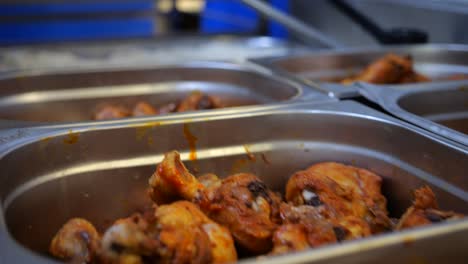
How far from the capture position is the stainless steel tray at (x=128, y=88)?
6.46ft

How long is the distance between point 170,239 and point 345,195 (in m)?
0.53

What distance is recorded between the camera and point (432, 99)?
1.78m

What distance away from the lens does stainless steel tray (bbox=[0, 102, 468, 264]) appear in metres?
1.18

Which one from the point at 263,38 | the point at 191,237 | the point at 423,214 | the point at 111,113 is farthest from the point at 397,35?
the point at 191,237

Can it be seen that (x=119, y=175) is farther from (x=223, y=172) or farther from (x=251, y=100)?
(x=251, y=100)

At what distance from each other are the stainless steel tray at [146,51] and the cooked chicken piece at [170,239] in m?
1.61

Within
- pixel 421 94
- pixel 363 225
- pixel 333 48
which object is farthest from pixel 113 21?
pixel 363 225

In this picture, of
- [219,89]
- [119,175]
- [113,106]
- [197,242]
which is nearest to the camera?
[197,242]

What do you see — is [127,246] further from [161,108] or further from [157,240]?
[161,108]

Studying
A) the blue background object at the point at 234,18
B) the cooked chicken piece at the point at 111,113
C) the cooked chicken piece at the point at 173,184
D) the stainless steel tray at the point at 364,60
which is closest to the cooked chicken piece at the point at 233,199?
the cooked chicken piece at the point at 173,184

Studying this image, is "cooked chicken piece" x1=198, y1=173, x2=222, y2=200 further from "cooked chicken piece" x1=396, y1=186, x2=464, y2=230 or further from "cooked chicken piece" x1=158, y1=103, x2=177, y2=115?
"cooked chicken piece" x1=158, y1=103, x2=177, y2=115

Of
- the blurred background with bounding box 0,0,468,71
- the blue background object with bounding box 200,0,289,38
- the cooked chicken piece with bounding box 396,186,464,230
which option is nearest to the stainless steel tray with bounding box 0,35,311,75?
the blurred background with bounding box 0,0,468,71

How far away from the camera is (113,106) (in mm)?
2066

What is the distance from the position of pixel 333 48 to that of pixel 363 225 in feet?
6.07
